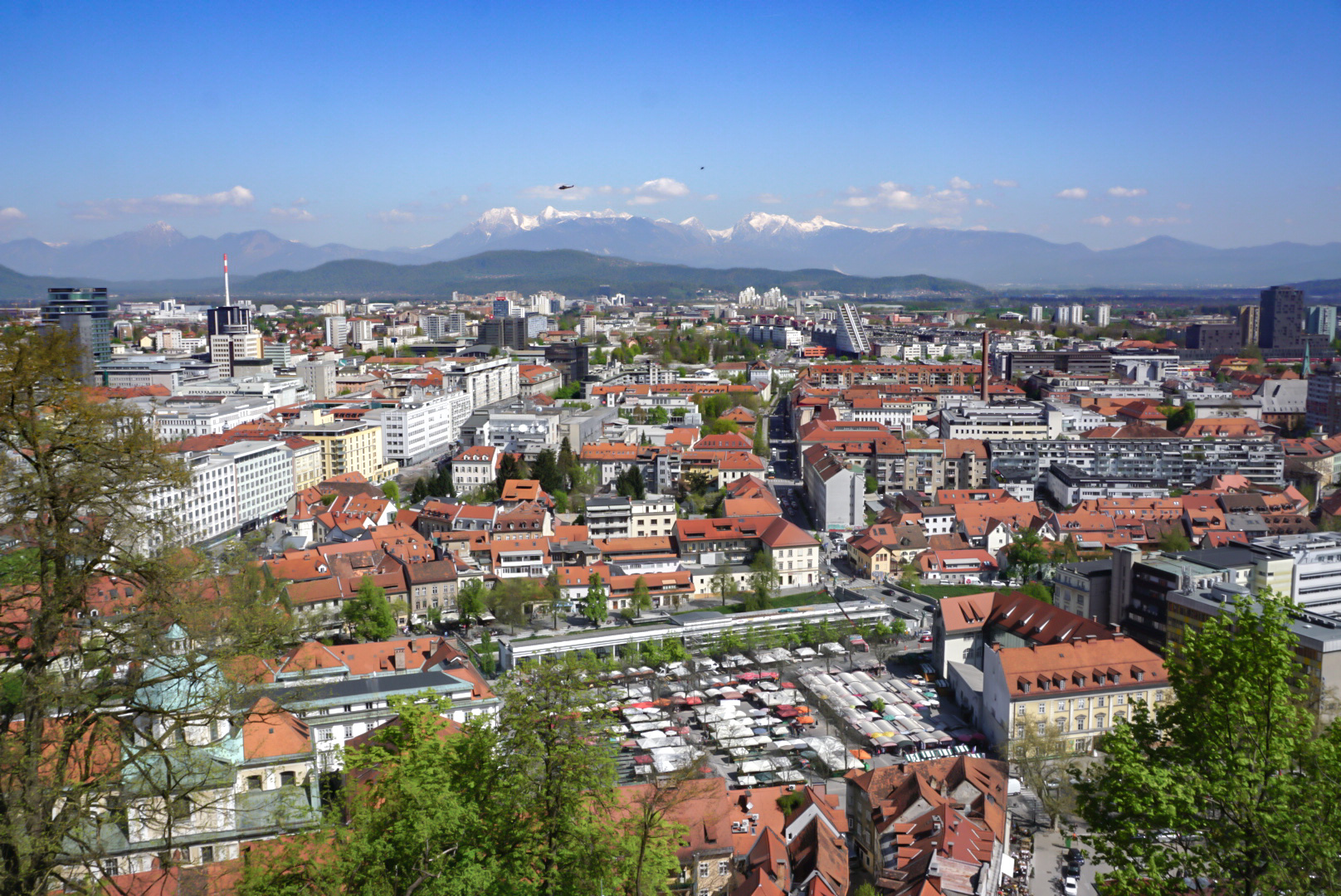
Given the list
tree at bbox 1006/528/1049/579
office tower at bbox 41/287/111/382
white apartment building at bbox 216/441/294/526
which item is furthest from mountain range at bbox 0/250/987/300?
tree at bbox 1006/528/1049/579

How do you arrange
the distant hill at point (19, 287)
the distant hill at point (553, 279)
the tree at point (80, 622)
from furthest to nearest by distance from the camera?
the distant hill at point (553, 279)
the distant hill at point (19, 287)
the tree at point (80, 622)

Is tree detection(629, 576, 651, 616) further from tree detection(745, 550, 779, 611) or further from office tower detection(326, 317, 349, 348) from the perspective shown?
office tower detection(326, 317, 349, 348)

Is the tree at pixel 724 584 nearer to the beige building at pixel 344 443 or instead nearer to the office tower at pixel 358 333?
the beige building at pixel 344 443

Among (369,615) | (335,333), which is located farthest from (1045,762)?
(335,333)

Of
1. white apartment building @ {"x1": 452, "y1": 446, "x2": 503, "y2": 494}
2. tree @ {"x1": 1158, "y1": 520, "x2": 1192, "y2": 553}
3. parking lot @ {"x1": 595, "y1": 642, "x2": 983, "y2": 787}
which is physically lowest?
parking lot @ {"x1": 595, "y1": 642, "x2": 983, "y2": 787}

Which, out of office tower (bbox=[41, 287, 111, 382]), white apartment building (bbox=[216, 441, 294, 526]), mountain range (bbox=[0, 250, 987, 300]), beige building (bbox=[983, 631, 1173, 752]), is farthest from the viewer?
mountain range (bbox=[0, 250, 987, 300])

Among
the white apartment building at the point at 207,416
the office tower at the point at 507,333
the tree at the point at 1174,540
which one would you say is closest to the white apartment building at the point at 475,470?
the white apartment building at the point at 207,416
